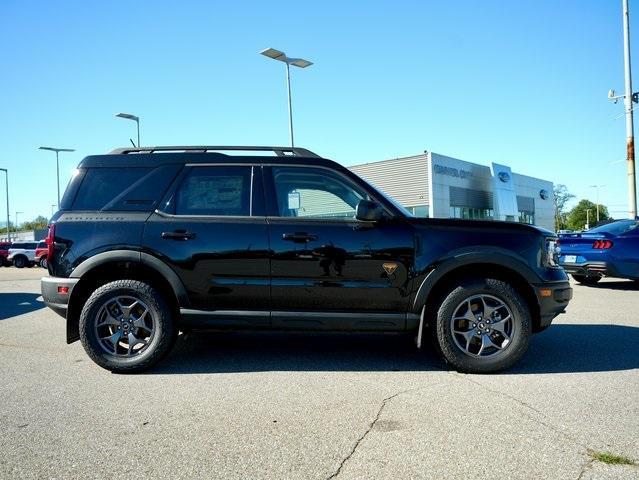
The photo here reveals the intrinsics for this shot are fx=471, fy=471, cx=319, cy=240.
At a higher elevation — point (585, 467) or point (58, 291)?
point (58, 291)

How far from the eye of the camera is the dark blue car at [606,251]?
908 cm

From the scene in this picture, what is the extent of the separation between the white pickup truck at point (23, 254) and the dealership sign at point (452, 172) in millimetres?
25948

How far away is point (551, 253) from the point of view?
14.1 feet

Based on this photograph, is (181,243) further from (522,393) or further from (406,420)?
(522,393)

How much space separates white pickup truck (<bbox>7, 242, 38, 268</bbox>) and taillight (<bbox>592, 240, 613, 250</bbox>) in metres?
30.7

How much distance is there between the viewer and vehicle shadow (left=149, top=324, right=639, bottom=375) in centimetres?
428

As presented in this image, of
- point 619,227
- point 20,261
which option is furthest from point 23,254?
point 619,227

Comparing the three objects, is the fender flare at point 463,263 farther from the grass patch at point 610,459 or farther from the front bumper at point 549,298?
the grass patch at point 610,459

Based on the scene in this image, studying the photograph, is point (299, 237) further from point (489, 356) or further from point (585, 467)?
point (585, 467)

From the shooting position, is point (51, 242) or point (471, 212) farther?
point (471, 212)

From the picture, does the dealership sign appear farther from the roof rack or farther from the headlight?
the roof rack

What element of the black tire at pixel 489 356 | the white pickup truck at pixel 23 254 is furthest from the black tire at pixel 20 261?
the black tire at pixel 489 356

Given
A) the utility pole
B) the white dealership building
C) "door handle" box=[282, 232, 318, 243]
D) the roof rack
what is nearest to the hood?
"door handle" box=[282, 232, 318, 243]

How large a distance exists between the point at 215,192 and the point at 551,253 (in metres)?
3.14
